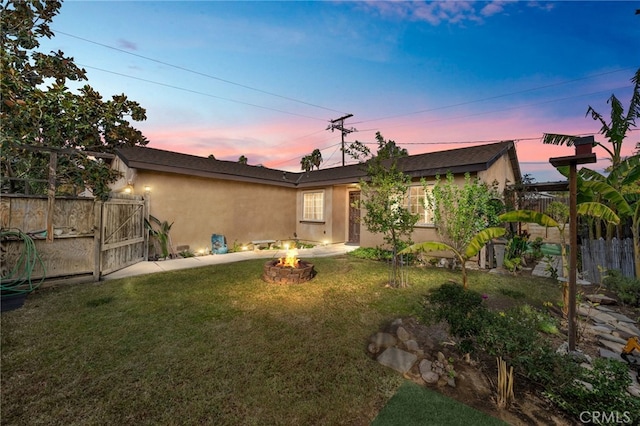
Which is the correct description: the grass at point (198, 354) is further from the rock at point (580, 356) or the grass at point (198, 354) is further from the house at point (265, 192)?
the house at point (265, 192)

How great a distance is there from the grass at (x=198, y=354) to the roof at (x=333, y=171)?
4867 millimetres

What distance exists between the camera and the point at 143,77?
12.8 metres

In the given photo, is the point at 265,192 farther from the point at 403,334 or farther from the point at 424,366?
the point at 424,366

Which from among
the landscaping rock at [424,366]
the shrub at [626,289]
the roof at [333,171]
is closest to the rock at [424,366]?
the landscaping rock at [424,366]

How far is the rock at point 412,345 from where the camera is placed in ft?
12.3

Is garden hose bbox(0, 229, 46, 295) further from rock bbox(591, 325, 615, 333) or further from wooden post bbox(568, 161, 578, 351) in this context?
rock bbox(591, 325, 615, 333)

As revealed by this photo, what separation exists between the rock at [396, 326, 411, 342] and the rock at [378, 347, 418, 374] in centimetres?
33

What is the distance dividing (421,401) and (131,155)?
13155 millimetres

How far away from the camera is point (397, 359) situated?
11.5 feet

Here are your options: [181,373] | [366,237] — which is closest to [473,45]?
[366,237]

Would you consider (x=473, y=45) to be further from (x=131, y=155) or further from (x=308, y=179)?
(x=131, y=155)

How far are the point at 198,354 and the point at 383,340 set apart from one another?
2.80m

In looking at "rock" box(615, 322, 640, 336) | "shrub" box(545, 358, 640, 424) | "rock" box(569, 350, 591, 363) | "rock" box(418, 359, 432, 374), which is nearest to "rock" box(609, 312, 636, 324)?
"rock" box(615, 322, 640, 336)

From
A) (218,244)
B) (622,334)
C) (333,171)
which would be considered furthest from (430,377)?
(333,171)
